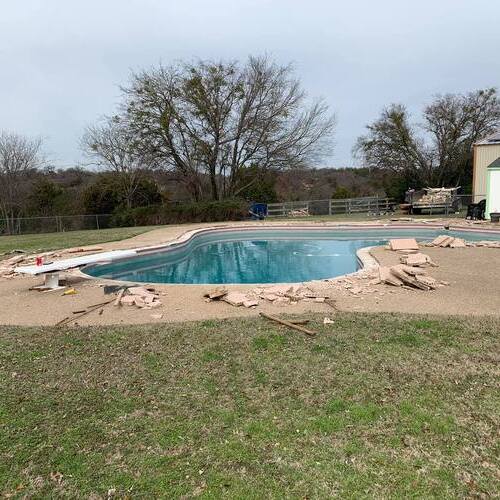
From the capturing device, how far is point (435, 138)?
26.2m

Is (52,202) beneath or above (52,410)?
above

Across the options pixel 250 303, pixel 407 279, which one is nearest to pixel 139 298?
pixel 250 303

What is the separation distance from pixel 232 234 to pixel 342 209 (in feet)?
35.2

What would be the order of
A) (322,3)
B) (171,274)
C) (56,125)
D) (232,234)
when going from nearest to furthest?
(171,274), (322,3), (232,234), (56,125)

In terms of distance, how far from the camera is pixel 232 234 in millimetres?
16344

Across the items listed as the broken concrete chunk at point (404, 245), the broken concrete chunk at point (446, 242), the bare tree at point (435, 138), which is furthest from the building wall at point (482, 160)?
the broken concrete chunk at point (404, 245)

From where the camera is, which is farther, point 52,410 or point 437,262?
point 437,262

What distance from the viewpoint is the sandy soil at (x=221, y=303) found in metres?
4.48

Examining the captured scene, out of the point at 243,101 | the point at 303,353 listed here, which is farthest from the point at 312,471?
the point at 243,101

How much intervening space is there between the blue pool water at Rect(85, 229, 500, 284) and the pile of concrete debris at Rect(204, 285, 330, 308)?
2.25 meters

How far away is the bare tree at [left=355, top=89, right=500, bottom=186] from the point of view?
24.9m

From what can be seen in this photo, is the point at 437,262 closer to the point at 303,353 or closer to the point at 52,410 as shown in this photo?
the point at 303,353

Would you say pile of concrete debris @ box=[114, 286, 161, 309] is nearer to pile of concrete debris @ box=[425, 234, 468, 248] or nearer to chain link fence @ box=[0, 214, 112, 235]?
pile of concrete debris @ box=[425, 234, 468, 248]

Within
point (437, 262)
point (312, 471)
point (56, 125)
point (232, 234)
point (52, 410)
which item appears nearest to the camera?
point (312, 471)
